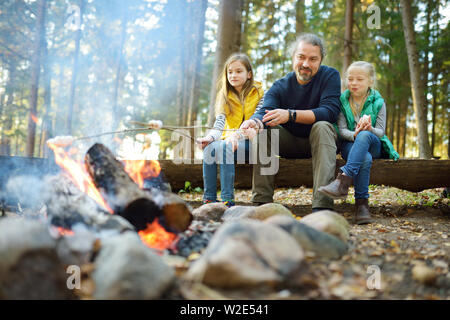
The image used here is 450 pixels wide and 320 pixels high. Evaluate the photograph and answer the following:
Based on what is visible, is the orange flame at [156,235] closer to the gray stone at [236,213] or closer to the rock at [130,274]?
the rock at [130,274]

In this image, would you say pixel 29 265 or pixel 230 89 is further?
pixel 230 89

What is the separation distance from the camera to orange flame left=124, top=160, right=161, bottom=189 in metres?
2.84

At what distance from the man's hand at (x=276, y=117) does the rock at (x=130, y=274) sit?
232 centimetres

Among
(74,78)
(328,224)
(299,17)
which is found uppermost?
(299,17)

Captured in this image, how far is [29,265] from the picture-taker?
1507 mm

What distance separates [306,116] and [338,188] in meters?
0.92

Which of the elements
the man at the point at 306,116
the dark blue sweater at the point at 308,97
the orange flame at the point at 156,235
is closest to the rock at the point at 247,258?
the orange flame at the point at 156,235

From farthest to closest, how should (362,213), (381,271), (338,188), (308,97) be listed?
(308,97) → (362,213) → (338,188) → (381,271)

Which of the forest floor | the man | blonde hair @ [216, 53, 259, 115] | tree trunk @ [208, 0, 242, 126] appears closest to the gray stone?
the man

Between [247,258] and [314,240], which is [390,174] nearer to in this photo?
[314,240]

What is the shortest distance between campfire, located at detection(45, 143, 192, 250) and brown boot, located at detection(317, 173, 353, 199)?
155 centimetres

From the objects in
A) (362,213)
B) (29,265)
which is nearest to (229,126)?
(362,213)

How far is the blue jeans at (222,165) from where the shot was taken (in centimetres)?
380
